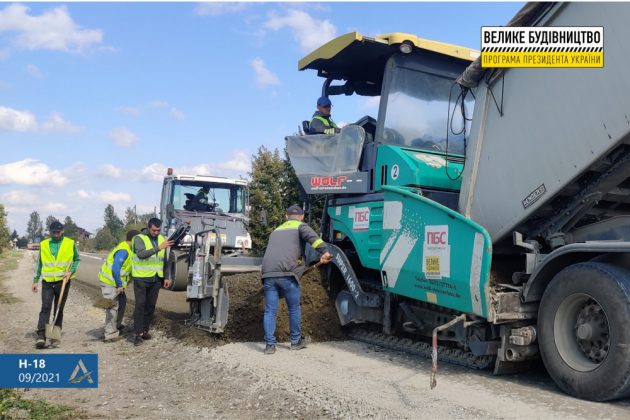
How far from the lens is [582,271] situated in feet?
14.7

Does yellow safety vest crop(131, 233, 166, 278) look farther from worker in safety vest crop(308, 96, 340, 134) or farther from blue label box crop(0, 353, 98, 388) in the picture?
worker in safety vest crop(308, 96, 340, 134)

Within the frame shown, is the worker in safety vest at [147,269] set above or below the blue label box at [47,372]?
above

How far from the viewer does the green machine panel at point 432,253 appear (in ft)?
16.1

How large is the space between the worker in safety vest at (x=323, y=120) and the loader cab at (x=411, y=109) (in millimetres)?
386

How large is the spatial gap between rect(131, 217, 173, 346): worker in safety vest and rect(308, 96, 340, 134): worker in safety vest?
8.57 feet

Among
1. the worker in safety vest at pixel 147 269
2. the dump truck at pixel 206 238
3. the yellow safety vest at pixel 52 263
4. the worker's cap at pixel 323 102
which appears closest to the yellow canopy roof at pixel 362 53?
the worker's cap at pixel 323 102

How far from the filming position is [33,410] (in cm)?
458

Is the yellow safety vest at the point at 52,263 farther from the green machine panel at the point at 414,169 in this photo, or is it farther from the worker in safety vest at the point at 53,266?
the green machine panel at the point at 414,169

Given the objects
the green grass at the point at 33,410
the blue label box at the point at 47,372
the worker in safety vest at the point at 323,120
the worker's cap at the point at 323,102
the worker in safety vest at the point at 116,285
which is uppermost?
the worker's cap at the point at 323,102

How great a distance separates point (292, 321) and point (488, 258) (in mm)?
2700

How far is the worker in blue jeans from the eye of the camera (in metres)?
6.64

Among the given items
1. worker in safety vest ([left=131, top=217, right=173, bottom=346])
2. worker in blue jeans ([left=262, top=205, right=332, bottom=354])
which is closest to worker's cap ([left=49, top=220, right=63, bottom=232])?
worker in safety vest ([left=131, top=217, right=173, bottom=346])

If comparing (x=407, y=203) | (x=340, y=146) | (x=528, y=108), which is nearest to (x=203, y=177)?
(x=340, y=146)

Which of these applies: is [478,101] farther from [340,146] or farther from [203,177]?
[203,177]
